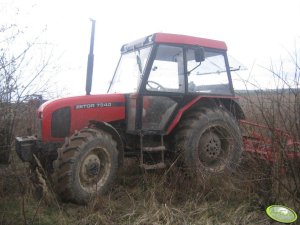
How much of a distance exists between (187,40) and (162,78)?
28.9 inches

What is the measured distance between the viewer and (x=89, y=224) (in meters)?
4.09

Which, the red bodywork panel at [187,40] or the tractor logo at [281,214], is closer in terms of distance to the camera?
the tractor logo at [281,214]

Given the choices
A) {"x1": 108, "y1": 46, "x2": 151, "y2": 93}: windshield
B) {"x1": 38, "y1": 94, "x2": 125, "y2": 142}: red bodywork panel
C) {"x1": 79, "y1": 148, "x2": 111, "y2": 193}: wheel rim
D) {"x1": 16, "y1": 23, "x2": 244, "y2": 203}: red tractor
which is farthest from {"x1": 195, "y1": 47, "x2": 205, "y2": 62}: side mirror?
{"x1": 79, "y1": 148, "x2": 111, "y2": 193}: wheel rim

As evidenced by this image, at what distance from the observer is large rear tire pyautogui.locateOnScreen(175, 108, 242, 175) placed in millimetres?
5676

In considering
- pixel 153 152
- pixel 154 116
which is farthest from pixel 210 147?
pixel 154 116

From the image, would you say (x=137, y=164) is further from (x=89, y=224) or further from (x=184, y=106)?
(x=89, y=224)

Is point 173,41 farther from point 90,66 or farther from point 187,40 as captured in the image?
point 90,66

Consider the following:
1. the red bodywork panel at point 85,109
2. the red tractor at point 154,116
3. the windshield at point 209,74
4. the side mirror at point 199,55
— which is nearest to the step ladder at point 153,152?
the red tractor at point 154,116

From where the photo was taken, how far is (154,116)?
582 cm

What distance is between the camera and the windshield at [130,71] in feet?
19.0

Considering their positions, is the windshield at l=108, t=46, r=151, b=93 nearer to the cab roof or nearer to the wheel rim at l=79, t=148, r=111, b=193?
the cab roof

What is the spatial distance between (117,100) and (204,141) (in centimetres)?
144

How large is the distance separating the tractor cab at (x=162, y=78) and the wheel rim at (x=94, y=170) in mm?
862

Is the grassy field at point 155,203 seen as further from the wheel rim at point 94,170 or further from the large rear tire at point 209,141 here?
the large rear tire at point 209,141
